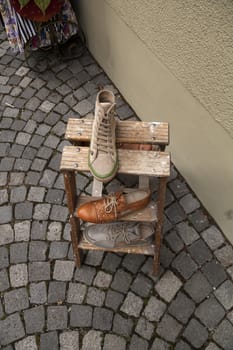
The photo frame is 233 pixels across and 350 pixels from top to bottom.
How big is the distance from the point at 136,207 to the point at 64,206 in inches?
46.0

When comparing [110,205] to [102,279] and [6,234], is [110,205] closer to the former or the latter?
[102,279]

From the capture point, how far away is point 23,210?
3.88 meters

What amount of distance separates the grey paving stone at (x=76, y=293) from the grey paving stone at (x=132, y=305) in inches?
13.9

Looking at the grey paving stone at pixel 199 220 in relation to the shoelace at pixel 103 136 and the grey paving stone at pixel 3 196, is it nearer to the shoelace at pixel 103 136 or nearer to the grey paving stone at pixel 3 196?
the shoelace at pixel 103 136

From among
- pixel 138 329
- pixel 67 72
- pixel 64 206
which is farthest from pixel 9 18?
pixel 138 329

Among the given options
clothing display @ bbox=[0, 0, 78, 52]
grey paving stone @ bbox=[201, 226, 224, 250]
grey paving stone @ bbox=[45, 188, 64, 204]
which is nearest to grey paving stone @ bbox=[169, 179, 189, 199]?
grey paving stone @ bbox=[201, 226, 224, 250]

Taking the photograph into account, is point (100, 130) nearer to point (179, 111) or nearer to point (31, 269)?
point (179, 111)

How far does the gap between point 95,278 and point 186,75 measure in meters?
1.88

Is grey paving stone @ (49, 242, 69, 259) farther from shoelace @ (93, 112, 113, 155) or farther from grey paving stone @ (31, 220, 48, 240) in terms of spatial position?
shoelace @ (93, 112, 113, 155)

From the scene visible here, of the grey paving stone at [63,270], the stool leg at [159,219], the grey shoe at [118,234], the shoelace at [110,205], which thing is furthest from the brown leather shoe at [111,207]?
the grey paving stone at [63,270]

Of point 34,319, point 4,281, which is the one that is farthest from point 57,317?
point 4,281

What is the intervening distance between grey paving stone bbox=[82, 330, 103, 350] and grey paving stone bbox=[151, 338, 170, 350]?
42 cm

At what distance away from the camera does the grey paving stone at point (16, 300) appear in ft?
11.0

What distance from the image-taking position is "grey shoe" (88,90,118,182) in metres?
2.53
